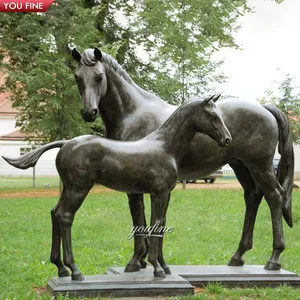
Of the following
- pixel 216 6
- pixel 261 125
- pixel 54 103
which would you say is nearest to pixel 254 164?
pixel 261 125

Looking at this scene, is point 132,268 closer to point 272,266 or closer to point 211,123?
point 272,266

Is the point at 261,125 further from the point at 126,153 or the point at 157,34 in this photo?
the point at 157,34

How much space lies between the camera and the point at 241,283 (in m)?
6.42

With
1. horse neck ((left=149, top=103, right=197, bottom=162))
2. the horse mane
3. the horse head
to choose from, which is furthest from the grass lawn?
the horse mane

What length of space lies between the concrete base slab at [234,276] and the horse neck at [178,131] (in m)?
1.40

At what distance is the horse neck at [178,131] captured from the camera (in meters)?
5.94

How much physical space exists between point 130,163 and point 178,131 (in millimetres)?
644

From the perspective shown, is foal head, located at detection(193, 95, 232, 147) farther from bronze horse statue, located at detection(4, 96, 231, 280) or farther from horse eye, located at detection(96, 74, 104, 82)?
horse eye, located at detection(96, 74, 104, 82)

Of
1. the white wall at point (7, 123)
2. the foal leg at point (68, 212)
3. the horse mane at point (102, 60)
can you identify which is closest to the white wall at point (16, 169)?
the white wall at point (7, 123)

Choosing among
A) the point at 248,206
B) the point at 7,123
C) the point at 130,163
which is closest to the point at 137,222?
the point at 130,163

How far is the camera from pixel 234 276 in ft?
21.2

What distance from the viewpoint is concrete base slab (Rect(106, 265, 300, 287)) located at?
251 inches

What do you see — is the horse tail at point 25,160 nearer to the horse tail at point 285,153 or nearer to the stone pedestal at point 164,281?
the stone pedestal at point 164,281

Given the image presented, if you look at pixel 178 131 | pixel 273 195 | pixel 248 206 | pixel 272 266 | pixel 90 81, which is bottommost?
pixel 272 266
